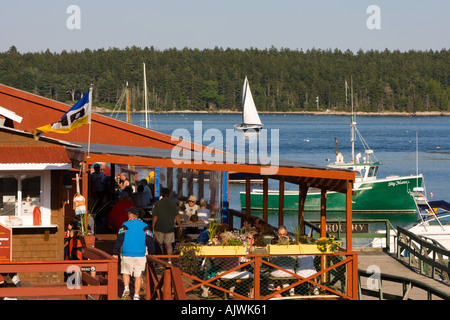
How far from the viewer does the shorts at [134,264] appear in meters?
12.3

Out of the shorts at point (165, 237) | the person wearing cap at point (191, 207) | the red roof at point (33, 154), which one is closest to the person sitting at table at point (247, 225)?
the person wearing cap at point (191, 207)

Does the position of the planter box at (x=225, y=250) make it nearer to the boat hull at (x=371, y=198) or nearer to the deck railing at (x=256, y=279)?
the deck railing at (x=256, y=279)

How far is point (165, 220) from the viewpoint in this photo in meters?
14.3

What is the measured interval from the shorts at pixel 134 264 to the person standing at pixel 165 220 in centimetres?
194

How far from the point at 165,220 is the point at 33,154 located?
2702 millimetres

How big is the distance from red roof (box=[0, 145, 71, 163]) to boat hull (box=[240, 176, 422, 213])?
109 ft

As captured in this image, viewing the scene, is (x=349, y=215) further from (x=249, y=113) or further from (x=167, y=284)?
(x=249, y=113)

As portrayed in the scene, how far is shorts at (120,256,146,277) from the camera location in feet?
40.3

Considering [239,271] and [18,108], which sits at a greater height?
[18,108]

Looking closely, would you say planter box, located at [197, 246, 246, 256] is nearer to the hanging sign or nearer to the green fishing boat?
the hanging sign
